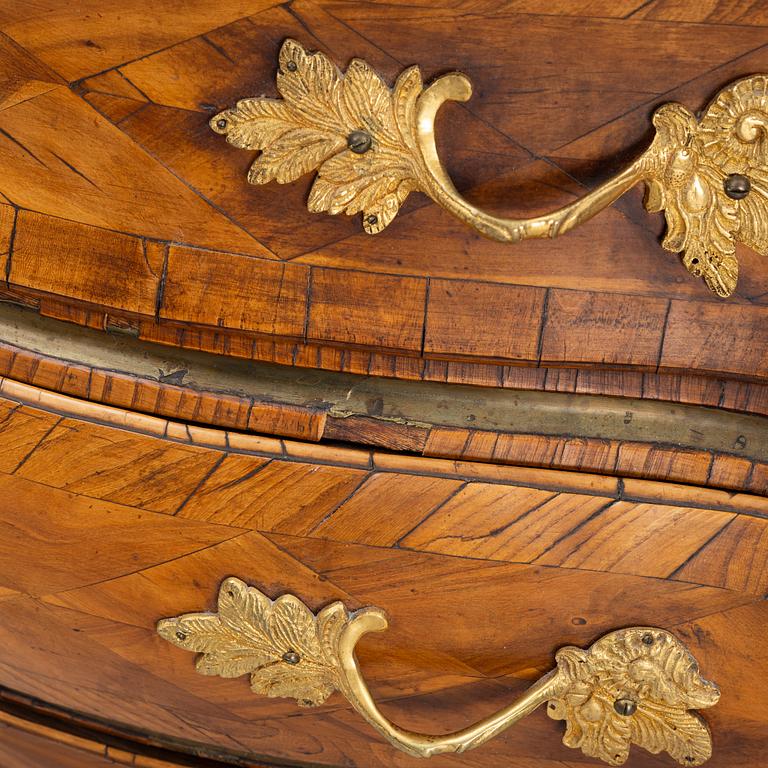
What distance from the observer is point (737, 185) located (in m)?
0.44

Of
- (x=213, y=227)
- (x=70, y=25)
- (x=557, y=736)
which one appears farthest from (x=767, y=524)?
(x=70, y=25)

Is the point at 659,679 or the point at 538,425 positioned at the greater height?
the point at 538,425

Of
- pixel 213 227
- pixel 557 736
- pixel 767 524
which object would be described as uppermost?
pixel 213 227

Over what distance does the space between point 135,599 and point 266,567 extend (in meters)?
0.09

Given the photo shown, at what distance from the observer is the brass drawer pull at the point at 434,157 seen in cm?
44

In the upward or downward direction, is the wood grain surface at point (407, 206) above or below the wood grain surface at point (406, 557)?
above

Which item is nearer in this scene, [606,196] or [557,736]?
[606,196]

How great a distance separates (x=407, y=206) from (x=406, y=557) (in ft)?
0.63

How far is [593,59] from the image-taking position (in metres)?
0.43

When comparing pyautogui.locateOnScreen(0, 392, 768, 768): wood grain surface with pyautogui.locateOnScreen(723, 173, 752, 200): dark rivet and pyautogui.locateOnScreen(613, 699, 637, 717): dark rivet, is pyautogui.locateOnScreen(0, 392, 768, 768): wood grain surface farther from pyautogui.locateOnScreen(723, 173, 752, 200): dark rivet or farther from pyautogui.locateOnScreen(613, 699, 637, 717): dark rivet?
pyautogui.locateOnScreen(723, 173, 752, 200): dark rivet

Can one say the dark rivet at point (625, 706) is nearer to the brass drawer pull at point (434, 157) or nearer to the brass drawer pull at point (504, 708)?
the brass drawer pull at point (504, 708)

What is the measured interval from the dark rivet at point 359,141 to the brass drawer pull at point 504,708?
0.25m

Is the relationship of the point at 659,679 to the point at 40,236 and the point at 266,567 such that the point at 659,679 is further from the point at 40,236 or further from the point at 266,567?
the point at 40,236

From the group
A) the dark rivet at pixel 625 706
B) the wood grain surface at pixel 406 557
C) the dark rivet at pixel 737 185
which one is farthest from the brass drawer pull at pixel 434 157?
the dark rivet at pixel 625 706
